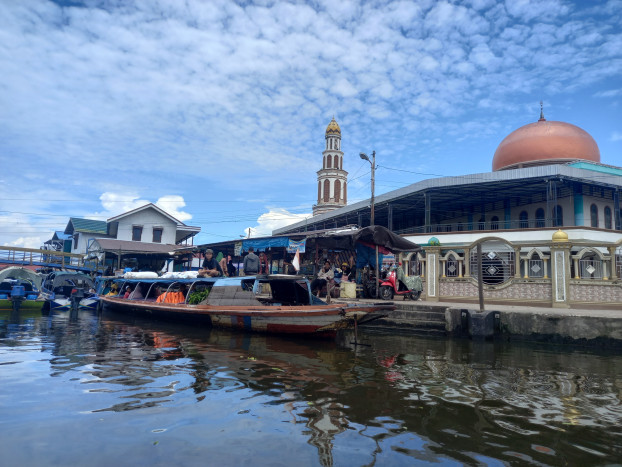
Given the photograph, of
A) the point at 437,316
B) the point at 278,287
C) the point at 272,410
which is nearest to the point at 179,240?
the point at 278,287

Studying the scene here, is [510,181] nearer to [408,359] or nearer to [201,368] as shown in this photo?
[408,359]

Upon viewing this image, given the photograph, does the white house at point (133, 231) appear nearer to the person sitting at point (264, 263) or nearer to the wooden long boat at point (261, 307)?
the person sitting at point (264, 263)

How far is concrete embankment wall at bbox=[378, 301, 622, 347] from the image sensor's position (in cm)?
1033

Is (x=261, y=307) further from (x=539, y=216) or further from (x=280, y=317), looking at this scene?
(x=539, y=216)

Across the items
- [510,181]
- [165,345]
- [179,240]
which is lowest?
[165,345]

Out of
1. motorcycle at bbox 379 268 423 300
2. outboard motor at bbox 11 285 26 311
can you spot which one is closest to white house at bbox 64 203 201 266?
outboard motor at bbox 11 285 26 311

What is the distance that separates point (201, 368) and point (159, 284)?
10.2m

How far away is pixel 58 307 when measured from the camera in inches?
697

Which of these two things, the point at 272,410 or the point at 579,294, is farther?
the point at 579,294

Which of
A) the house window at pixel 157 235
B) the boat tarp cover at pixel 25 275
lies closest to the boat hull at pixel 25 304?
the boat tarp cover at pixel 25 275

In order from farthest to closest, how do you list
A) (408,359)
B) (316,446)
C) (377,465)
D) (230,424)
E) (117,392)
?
1. (408,359)
2. (117,392)
3. (230,424)
4. (316,446)
5. (377,465)

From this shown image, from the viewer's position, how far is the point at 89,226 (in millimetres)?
33188

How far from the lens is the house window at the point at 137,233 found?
31828 millimetres

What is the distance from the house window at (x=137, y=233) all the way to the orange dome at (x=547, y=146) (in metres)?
27.5
